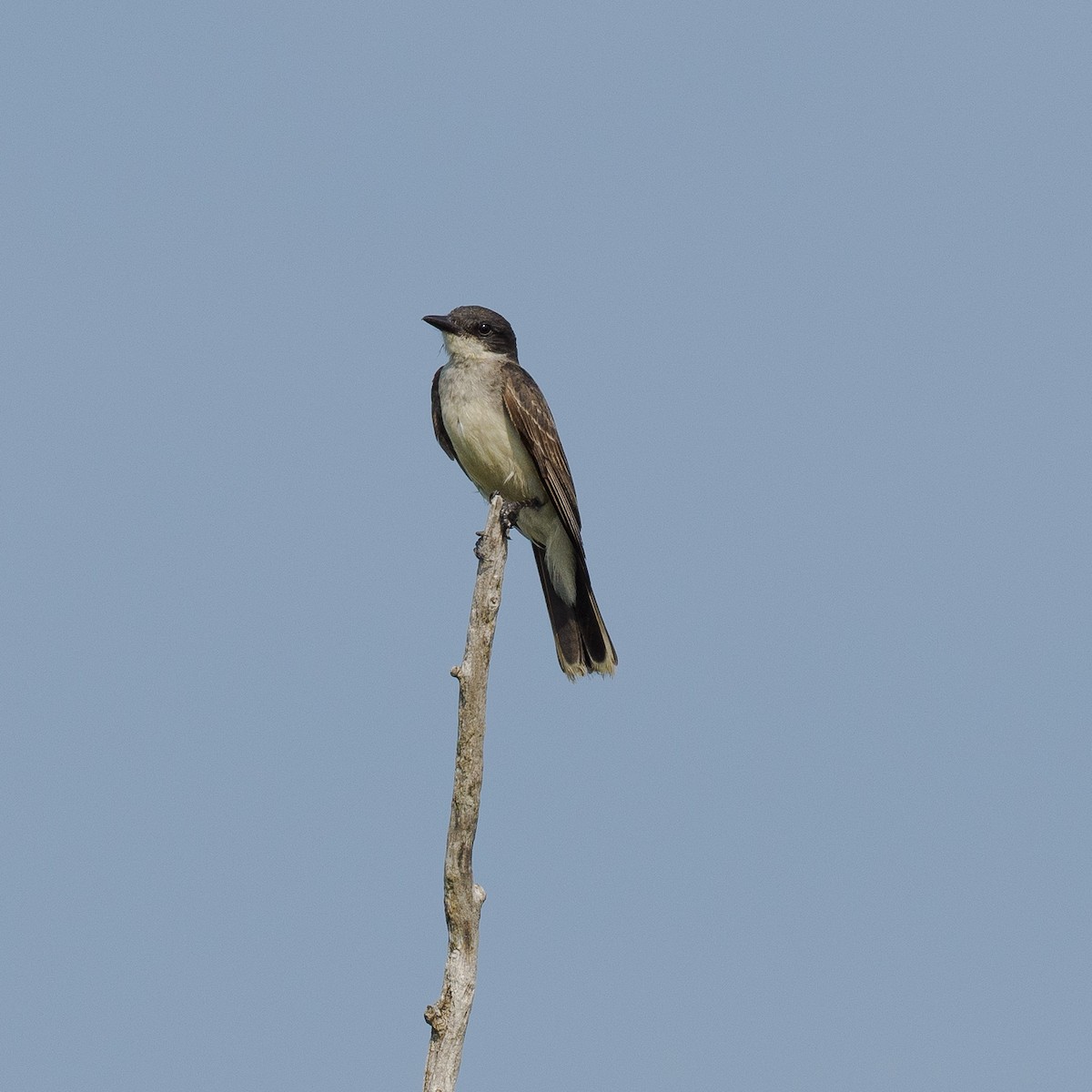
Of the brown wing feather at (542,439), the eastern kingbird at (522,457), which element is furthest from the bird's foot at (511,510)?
the brown wing feather at (542,439)

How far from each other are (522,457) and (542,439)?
214mm

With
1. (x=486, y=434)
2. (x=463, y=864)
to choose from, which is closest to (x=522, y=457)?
(x=486, y=434)

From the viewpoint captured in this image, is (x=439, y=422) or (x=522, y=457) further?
(x=439, y=422)

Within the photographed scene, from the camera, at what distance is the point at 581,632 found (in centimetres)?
1217

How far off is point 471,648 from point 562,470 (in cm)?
325

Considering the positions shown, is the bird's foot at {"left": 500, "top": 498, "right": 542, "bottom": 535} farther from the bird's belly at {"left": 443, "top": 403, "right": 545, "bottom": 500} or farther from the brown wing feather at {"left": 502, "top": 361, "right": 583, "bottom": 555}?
the brown wing feather at {"left": 502, "top": 361, "right": 583, "bottom": 555}

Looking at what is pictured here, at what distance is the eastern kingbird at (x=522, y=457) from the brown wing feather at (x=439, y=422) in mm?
23

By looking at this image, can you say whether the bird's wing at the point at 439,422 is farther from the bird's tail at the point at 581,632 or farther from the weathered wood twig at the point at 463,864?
the weathered wood twig at the point at 463,864

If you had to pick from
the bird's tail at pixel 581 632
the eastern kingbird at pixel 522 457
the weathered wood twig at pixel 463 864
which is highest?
the eastern kingbird at pixel 522 457

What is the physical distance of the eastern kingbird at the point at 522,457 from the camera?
1195 cm

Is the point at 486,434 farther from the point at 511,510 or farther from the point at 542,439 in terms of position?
the point at 511,510

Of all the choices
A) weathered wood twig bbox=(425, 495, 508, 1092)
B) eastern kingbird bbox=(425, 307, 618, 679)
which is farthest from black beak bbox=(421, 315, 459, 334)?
weathered wood twig bbox=(425, 495, 508, 1092)

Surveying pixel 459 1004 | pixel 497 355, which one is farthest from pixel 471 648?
pixel 497 355

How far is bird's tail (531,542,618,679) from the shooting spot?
12.0 meters
